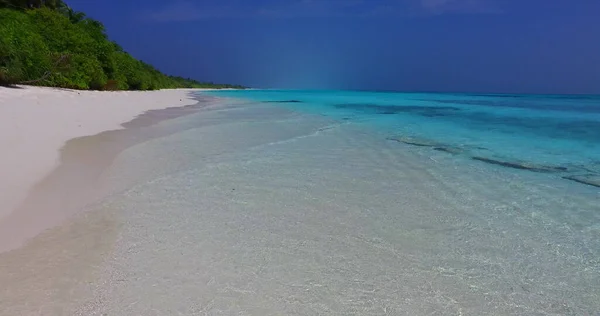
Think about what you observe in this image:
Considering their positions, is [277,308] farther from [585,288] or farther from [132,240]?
[585,288]

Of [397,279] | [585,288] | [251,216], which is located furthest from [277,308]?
[585,288]

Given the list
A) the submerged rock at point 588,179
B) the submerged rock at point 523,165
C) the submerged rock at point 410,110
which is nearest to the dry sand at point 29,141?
the submerged rock at point 588,179

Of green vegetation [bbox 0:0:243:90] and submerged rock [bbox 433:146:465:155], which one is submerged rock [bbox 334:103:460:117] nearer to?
submerged rock [bbox 433:146:465:155]

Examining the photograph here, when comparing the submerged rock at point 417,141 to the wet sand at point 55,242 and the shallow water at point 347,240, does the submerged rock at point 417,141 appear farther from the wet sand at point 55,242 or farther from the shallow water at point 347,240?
the wet sand at point 55,242

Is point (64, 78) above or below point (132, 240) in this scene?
above

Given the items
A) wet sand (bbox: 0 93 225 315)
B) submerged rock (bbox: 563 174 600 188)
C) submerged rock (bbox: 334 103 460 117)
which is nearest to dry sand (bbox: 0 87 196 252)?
wet sand (bbox: 0 93 225 315)

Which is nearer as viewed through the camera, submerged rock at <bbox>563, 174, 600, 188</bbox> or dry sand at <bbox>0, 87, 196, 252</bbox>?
dry sand at <bbox>0, 87, 196, 252</bbox>
